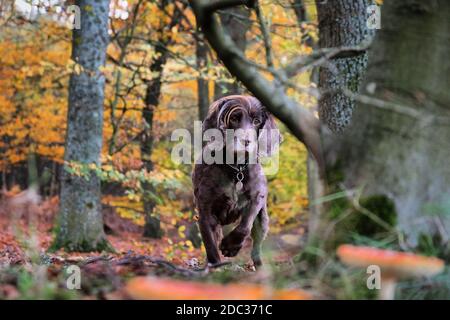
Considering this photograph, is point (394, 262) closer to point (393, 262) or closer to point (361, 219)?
point (393, 262)

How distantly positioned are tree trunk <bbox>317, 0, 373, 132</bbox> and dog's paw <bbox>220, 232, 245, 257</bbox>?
243cm

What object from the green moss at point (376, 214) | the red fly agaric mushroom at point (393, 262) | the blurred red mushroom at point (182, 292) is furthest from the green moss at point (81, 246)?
the red fly agaric mushroom at point (393, 262)

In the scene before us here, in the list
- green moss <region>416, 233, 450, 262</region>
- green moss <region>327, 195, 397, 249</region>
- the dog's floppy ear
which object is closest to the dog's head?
the dog's floppy ear

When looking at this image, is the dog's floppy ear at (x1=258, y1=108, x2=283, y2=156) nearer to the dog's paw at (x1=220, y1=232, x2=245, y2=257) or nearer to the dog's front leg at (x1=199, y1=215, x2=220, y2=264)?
the dog's front leg at (x1=199, y1=215, x2=220, y2=264)

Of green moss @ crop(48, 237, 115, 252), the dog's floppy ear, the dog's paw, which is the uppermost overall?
Answer: the dog's floppy ear

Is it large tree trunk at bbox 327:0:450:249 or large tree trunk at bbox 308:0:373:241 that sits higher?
large tree trunk at bbox 308:0:373:241

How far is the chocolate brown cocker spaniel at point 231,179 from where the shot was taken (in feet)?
19.1

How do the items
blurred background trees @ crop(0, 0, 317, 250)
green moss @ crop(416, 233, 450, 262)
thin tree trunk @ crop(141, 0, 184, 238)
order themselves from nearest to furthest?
green moss @ crop(416, 233, 450, 262) → blurred background trees @ crop(0, 0, 317, 250) → thin tree trunk @ crop(141, 0, 184, 238)

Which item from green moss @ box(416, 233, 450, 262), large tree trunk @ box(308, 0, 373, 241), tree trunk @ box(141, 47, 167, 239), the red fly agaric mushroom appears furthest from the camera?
tree trunk @ box(141, 47, 167, 239)

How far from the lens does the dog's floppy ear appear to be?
620 cm

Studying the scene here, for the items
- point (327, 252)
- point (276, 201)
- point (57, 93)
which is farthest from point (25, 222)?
point (327, 252)

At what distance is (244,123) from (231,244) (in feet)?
4.25

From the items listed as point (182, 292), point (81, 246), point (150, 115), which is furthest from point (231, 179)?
point (150, 115)

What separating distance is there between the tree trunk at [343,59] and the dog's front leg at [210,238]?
2290 mm
